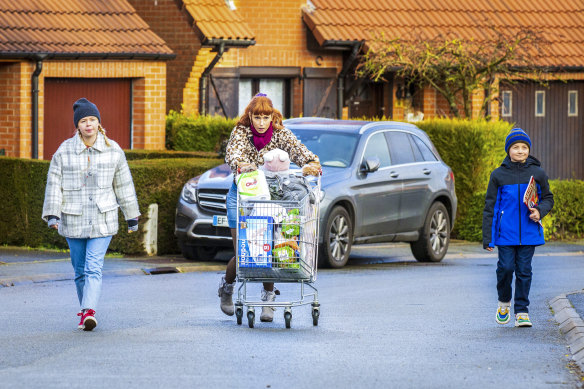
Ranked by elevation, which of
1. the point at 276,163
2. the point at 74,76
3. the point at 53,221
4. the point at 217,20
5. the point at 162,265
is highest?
the point at 217,20

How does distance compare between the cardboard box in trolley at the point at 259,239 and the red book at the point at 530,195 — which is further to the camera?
the red book at the point at 530,195

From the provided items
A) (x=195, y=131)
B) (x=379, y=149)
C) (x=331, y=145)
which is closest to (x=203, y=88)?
(x=195, y=131)

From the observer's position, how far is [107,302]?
1242 centimetres

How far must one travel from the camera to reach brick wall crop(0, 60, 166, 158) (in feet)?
75.7

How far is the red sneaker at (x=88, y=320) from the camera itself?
10266mm

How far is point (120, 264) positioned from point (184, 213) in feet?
3.21

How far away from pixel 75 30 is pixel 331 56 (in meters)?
6.90

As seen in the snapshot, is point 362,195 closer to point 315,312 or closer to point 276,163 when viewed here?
point 315,312

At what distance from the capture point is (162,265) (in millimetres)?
16016

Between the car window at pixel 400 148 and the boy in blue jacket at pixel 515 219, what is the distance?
6.69m

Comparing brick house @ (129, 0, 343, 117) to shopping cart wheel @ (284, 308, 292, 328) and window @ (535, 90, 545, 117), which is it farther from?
shopping cart wheel @ (284, 308, 292, 328)

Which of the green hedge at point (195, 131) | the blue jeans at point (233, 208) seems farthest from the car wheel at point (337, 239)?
the green hedge at point (195, 131)

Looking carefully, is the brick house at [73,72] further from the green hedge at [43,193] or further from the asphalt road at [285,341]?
the asphalt road at [285,341]

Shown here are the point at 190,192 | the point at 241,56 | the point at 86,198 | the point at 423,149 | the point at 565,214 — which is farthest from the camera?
the point at 241,56
